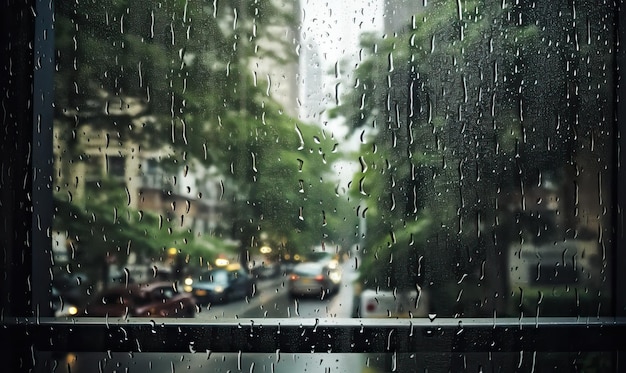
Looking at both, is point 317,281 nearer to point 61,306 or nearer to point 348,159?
point 348,159

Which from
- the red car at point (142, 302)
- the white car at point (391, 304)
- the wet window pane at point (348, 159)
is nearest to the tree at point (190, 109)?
the wet window pane at point (348, 159)

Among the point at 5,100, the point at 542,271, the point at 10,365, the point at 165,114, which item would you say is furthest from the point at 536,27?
the point at 10,365

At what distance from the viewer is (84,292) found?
5.05 ft

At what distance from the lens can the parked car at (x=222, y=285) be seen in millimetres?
1508

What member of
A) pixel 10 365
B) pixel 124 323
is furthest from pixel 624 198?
pixel 10 365

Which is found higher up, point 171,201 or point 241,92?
point 241,92

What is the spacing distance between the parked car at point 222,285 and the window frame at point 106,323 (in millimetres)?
66

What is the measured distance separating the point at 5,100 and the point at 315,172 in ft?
2.82

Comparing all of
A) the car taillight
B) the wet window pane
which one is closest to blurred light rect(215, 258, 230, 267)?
the wet window pane

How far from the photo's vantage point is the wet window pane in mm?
1525

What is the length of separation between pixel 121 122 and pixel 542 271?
1.19m

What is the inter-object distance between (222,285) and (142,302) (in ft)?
0.72

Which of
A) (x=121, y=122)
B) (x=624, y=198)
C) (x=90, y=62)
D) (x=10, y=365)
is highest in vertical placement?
(x=90, y=62)

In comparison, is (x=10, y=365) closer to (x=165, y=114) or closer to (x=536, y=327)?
(x=165, y=114)
